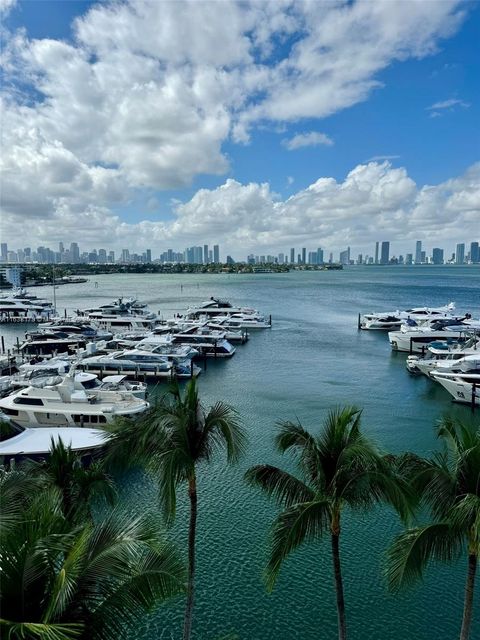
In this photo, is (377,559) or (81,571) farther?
(377,559)

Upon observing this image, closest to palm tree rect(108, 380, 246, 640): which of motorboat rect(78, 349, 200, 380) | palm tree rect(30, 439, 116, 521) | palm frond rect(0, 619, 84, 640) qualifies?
palm tree rect(30, 439, 116, 521)

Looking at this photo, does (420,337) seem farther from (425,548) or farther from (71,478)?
(71,478)

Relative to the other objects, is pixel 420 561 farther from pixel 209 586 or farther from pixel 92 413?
pixel 92 413

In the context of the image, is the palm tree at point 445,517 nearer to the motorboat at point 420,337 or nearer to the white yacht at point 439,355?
the white yacht at point 439,355

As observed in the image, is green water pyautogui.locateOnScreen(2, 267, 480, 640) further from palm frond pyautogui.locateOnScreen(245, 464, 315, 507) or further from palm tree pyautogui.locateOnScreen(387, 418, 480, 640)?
palm tree pyautogui.locateOnScreen(387, 418, 480, 640)

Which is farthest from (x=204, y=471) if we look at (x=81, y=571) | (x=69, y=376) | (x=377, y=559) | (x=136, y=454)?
(x=81, y=571)

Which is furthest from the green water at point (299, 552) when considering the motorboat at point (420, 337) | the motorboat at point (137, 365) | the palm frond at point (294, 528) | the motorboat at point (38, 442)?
the motorboat at point (420, 337)

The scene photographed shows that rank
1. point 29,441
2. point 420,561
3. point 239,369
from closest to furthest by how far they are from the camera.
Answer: point 420,561 < point 29,441 < point 239,369
